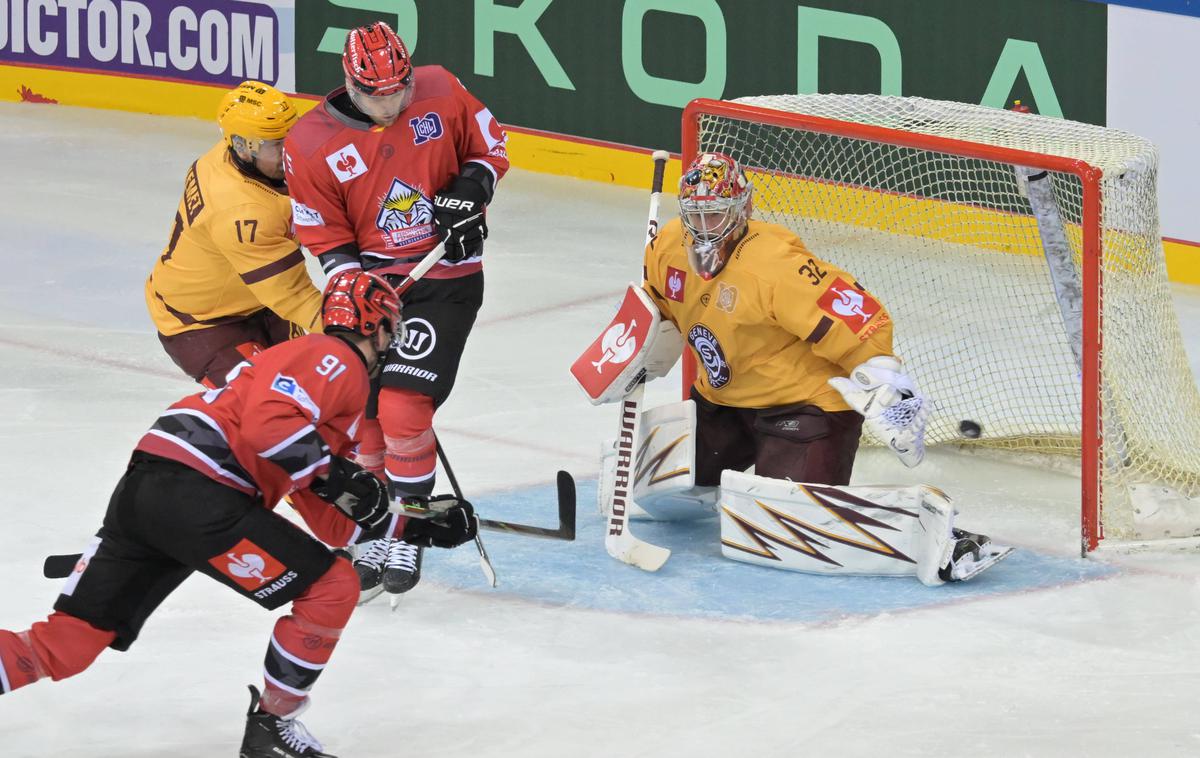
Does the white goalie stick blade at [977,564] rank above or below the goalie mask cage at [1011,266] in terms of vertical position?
below

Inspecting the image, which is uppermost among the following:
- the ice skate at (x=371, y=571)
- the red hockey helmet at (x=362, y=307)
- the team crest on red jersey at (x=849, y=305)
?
the red hockey helmet at (x=362, y=307)

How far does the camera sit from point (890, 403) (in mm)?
4766

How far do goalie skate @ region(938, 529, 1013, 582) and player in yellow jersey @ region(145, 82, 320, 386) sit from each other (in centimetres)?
167

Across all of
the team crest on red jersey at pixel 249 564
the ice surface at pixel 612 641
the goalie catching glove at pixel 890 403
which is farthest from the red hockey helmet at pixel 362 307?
the goalie catching glove at pixel 890 403

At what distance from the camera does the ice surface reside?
4020 mm

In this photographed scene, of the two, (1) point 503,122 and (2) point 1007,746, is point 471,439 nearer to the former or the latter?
(2) point 1007,746

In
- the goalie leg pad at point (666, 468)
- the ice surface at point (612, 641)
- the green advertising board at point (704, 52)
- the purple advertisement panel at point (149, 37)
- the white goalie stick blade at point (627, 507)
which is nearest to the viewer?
the ice surface at point (612, 641)

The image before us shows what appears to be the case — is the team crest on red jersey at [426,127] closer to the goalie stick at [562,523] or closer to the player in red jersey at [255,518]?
the goalie stick at [562,523]

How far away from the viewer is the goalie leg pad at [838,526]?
189 inches

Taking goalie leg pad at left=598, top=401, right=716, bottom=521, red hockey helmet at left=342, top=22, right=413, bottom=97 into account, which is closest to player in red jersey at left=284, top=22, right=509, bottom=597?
red hockey helmet at left=342, top=22, right=413, bottom=97

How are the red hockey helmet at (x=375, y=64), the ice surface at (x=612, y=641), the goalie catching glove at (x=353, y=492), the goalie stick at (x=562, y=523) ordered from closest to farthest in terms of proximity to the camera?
the goalie catching glove at (x=353, y=492) < the ice surface at (x=612, y=641) < the red hockey helmet at (x=375, y=64) < the goalie stick at (x=562, y=523)

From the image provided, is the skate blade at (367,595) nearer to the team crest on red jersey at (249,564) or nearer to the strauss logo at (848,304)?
the team crest on red jersey at (249,564)

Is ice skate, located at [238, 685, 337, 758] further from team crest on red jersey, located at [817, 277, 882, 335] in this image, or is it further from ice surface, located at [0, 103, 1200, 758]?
team crest on red jersey, located at [817, 277, 882, 335]

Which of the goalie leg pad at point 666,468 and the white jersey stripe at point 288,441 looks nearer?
the white jersey stripe at point 288,441
